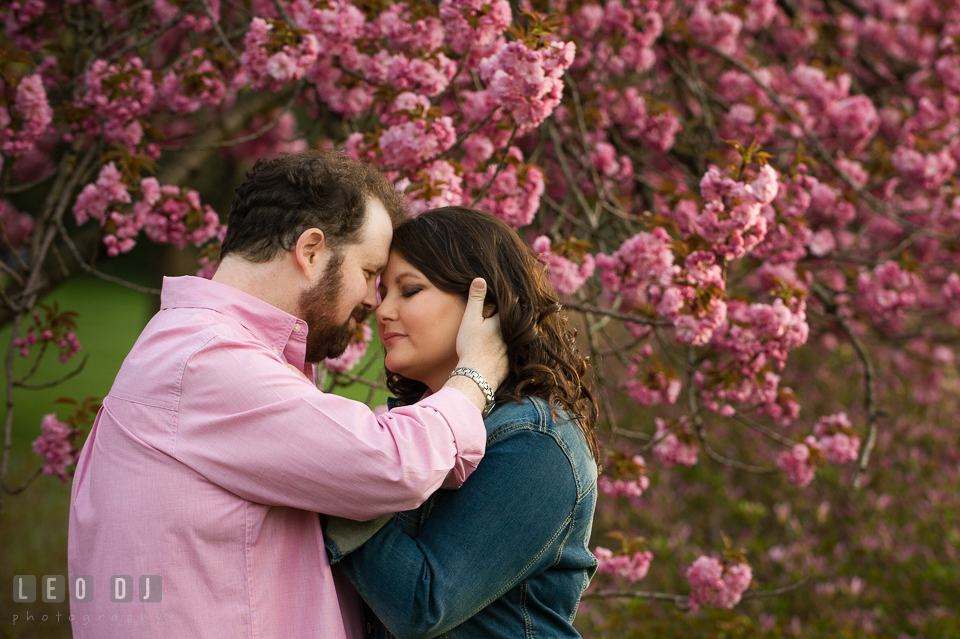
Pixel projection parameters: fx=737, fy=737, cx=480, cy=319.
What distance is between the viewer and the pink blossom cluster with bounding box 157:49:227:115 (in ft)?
9.64

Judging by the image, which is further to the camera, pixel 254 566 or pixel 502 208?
pixel 502 208

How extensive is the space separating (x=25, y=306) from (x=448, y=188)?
5.42 ft

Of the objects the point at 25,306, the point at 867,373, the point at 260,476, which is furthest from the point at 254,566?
the point at 867,373

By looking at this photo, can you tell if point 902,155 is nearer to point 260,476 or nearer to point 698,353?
point 698,353

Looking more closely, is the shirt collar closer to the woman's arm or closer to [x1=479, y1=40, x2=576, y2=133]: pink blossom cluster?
the woman's arm

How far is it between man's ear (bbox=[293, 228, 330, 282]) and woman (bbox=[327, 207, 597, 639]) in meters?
0.20

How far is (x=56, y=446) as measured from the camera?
265 cm

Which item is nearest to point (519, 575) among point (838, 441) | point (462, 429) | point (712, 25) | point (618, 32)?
point (462, 429)

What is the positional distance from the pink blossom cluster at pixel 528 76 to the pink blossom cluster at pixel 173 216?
1.20 m

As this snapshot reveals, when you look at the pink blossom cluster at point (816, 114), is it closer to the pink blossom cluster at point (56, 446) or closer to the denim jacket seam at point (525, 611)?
the denim jacket seam at point (525, 611)

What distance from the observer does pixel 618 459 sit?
2.89 m

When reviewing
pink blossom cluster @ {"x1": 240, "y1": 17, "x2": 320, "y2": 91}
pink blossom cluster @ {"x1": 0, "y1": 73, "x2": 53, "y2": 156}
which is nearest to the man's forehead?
pink blossom cluster @ {"x1": 240, "y1": 17, "x2": 320, "y2": 91}

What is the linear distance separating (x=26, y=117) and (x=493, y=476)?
2.34m

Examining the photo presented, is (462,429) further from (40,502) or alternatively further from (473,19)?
(40,502)
